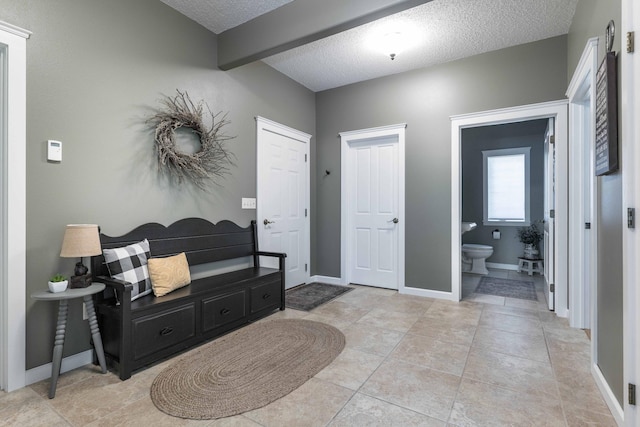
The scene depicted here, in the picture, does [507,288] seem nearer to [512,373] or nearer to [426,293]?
[426,293]

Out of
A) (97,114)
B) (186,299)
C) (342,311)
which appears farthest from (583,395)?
(97,114)

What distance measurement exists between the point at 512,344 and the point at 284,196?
113 inches

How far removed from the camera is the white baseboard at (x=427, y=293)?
380 centimetres

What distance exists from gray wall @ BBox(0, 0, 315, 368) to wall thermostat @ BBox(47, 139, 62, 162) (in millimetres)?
31

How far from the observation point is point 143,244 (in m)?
2.47

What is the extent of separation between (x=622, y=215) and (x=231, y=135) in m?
3.15

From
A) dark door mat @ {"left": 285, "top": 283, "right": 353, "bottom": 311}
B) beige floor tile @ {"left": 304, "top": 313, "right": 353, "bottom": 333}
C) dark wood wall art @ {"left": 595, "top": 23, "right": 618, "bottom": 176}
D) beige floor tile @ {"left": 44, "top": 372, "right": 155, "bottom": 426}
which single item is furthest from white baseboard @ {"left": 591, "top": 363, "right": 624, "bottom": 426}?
beige floor tile @ {"left": 44, "top": 372, "right": 155, "bottom": 426}

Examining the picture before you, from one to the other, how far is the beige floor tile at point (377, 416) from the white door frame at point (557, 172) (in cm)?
234

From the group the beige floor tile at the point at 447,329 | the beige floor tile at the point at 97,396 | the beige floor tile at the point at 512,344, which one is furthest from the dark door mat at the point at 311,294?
the beige floor tile at the point at 97,396

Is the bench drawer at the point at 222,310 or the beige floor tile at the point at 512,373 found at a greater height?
the bench drawer at the point at 222,310

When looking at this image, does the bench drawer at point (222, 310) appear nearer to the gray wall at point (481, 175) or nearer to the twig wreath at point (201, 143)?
the twig wreath at point (201, 143)

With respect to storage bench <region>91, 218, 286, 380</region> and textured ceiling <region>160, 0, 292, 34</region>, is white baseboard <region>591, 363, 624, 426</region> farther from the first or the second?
textured ceiling <region>160, 0, 292, 34</region>

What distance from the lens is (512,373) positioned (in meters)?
2.08

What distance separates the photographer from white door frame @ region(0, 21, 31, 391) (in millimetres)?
1885
